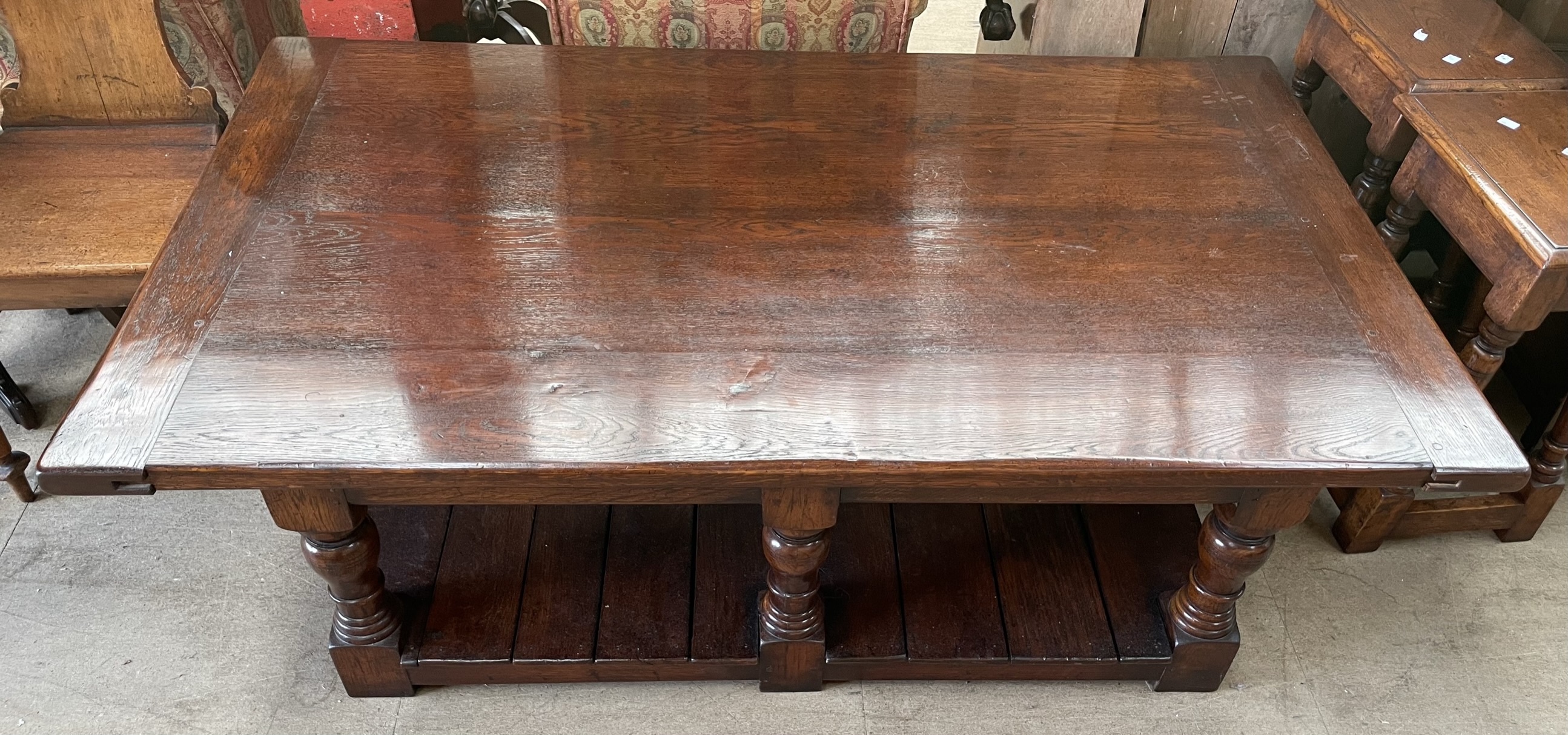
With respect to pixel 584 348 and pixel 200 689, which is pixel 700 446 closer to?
pixel 584 348

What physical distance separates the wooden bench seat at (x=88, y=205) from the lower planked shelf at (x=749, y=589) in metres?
0.52

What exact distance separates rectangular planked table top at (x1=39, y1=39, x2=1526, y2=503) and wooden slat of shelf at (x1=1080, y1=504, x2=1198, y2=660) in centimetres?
43

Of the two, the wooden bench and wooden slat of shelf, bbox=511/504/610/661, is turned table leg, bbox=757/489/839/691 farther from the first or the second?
the wooden bench

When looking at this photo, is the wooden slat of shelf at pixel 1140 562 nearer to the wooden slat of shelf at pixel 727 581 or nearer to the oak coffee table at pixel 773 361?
the oak coffee table at pixel 773 361

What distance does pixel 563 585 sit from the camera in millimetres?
1598

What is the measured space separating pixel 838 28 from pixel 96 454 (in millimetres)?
1326

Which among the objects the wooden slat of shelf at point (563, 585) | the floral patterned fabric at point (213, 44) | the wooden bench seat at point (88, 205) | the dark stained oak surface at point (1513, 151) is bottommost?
the wooden slat of shelf at point (563, 585)

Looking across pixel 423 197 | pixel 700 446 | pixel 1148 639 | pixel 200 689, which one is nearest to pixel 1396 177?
pixel 1148 639

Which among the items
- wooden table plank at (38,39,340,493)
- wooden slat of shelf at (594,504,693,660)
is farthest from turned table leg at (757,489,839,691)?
wooden table plank at (38,39,340,493)

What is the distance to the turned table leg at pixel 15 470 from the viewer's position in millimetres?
1772

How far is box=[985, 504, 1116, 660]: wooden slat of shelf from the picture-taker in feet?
5.07

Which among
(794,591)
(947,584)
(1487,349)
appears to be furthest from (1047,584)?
(1487,349)

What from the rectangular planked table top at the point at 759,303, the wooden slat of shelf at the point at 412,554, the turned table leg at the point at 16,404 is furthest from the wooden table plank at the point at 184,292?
the turned table leg at the point at 16,404

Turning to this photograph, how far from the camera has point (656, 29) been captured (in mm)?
1912
